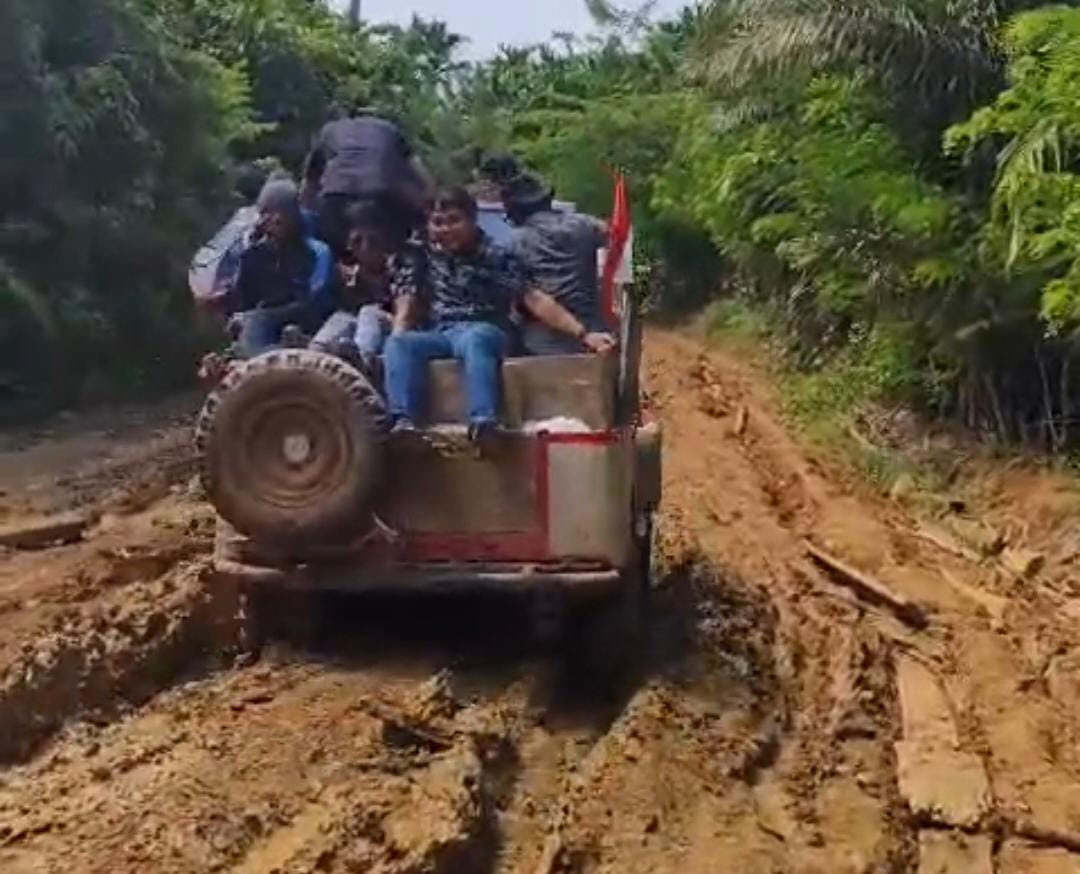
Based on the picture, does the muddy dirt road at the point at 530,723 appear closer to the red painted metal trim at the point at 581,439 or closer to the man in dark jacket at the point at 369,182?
the red painted metal trim at the point at 581,439

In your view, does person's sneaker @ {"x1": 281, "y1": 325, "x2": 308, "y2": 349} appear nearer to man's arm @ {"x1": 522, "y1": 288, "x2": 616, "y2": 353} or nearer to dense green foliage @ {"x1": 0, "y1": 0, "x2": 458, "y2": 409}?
man's arm @ {"x1": 522, "y1": 288, "x2": 616, "y2": 353}

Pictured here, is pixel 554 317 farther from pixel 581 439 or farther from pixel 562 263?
pixel 581 439

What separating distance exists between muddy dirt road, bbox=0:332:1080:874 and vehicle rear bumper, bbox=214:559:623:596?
281 mm

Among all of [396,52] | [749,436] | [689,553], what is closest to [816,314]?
[749,436]

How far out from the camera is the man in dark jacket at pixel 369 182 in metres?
7.58

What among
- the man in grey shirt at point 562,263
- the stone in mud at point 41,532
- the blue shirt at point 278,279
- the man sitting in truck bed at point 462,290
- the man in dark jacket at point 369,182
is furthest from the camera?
the stone in mud at point 41,532

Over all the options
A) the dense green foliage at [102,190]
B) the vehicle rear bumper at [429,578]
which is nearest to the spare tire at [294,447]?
the vehicle rear bumper at [429,578]

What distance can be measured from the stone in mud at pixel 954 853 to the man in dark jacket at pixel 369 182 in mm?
3223

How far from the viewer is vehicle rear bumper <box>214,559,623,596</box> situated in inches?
252

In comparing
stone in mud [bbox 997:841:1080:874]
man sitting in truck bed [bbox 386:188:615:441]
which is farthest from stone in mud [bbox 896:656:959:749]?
man sitting in truck bed [bbox 386:188:615:441]

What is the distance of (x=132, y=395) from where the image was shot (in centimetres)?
1407

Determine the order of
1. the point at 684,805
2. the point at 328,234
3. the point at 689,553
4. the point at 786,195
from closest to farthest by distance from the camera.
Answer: the point at 684,805 < the point at 328,234 < the point at 689,553 < the point at 786,195

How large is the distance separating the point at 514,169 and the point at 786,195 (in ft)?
24.5

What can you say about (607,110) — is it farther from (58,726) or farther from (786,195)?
(58,726)
